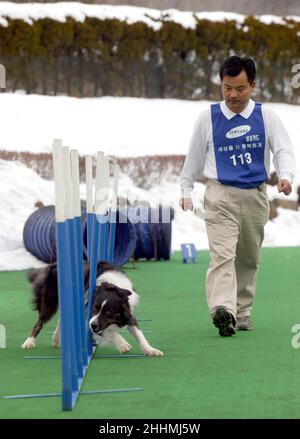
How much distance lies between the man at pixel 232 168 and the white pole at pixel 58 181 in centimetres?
325

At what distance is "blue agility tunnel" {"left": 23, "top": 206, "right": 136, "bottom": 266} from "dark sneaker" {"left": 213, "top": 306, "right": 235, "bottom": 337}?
737cm

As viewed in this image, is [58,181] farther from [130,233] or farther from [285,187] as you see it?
[130,233]

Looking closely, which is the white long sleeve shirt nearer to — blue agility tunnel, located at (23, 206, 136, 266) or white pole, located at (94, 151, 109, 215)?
white pole, located at (94, 151, 109, 215)

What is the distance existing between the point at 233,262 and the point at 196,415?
3503 mm

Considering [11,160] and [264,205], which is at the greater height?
[264,205]

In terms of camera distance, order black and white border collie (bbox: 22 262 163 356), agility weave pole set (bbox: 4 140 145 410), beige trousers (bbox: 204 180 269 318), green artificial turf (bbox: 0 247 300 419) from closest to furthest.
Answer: agility weave pole set (bbox: 4 140 145 410), green artificial turf (bbox: 0 247 300 419), black and white border collie (bbox: 22 262 163 356), beige trousers (bbox: 204 180 269 318)

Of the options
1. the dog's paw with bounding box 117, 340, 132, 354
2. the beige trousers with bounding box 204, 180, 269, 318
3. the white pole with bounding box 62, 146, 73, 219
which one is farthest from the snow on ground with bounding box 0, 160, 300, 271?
the white pole with bounding box 62, 146, 73, 219

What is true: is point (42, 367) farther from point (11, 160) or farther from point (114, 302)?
point (11, 160)

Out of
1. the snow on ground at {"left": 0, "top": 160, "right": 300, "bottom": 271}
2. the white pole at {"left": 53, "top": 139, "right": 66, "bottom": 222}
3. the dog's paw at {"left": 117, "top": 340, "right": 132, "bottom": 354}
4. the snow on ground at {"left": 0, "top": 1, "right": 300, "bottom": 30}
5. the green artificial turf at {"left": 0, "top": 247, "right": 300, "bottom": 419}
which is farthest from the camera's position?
the snow on ground at {"left": 0, "top": 1, "right": 300, "bottom": 30}

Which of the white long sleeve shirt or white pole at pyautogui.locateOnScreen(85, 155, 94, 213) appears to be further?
the white long sleeve shirt

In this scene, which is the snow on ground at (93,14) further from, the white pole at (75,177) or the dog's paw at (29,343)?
the white pole at (75,177)

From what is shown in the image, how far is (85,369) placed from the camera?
775cm

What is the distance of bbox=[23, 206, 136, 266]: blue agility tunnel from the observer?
17.1 meters
